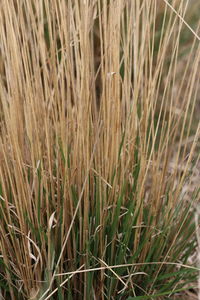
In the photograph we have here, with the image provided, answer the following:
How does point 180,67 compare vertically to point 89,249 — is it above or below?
below

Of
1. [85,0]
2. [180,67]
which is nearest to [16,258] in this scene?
[85,0]

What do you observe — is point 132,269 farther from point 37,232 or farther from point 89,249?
point 37,232

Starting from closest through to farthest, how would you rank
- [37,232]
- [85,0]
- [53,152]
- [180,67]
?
[85,0] → [37,232] → [53,152] → [180,67]

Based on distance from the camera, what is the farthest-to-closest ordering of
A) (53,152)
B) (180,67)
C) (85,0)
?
(180,67)
(53,152)
(85,0)

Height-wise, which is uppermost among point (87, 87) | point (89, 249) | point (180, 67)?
point (87, 87)

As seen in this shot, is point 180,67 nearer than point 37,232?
No

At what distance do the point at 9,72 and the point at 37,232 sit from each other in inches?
14.1

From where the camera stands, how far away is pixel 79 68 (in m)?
1.13

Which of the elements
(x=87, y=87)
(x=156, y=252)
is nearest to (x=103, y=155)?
(x=87, y=87)

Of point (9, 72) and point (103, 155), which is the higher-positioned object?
point (9, 72)

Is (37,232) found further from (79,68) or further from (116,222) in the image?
(79,68)

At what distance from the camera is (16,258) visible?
115cm

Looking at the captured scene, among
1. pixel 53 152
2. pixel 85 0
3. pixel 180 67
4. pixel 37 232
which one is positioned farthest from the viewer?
pixel 180 67

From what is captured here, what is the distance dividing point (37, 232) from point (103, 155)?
0.23 metres
